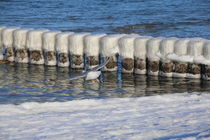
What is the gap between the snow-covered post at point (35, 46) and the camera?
19141 mm

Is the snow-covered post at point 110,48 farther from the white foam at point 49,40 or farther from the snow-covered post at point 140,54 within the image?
the white foam at point 49,40

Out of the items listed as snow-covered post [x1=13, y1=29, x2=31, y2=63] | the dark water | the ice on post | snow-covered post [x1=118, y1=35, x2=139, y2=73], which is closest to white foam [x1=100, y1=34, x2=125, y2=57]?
snow-covered post [x1=118, y1=35, x2=139, y2=73]

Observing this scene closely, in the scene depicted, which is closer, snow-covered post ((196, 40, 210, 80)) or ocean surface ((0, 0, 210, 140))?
ocean surface ((0, 0, 210, 140))

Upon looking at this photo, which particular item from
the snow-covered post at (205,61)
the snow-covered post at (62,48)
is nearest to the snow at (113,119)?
the snow-covered post at (205,61)

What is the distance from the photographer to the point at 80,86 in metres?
15.7

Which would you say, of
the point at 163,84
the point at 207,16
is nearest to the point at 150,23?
the point at 207,16

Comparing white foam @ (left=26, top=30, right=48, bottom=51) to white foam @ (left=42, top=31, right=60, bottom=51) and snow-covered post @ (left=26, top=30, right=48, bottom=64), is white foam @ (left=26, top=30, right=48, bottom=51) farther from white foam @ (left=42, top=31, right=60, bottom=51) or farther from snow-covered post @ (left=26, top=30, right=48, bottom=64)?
white foam @ (left=42, top=31, right=60, bottom=51)

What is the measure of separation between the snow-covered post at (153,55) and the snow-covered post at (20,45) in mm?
5601

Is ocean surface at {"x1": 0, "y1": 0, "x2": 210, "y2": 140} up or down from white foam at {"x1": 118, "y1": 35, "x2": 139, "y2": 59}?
down

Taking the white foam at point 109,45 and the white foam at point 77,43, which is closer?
the white foam at point 109,45

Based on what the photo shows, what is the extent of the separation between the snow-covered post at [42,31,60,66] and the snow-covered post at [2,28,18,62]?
1.79 m

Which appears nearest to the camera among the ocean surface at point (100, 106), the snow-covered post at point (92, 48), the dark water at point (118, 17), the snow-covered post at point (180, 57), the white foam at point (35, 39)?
the ocean surface at point (100, 106)

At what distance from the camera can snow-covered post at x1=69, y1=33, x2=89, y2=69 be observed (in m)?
18.0

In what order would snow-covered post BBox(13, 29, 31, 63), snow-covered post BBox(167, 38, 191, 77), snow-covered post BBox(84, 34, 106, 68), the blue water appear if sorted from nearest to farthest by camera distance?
the blue water → snow-covered post BBox(167, 38, 191, 77) → snow-covered post BBox(84, 34, 106, 68) → snow-covered post BBox(13, 29, 31, 63)
